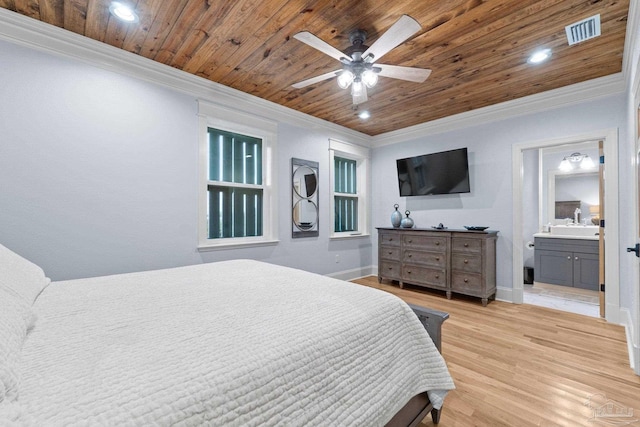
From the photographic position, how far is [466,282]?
3488 mm

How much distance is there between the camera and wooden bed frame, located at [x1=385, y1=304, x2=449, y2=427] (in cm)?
119

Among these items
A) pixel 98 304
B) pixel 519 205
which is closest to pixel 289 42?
pixel 98 304

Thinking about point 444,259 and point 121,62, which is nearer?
point 121,62

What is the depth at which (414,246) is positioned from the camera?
396cm

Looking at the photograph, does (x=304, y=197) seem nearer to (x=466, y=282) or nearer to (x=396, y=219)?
(x=396, y=219)

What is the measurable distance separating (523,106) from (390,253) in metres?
2.54

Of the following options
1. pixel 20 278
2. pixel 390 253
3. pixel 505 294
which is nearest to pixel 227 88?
pixel 20 278

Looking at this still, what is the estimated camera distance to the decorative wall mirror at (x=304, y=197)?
3832mm

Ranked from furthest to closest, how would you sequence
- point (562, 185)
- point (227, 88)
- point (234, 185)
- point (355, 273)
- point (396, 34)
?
point (562, 185) < point (355, 273) < point (234, 185) < point (227, 88) < point (396, 34)

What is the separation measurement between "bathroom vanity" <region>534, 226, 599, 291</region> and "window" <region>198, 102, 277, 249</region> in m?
4.21

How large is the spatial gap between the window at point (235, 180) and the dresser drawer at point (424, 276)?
2.00 metres

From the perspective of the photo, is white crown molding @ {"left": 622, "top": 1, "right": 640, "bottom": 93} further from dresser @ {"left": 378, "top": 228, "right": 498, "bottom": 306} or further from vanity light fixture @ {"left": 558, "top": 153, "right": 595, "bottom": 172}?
vanity light fixture @ {"left": 558, "top": 153, "right": 595, "bottom": 172}

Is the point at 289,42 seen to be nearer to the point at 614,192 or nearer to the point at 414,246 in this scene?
the point at 414,246

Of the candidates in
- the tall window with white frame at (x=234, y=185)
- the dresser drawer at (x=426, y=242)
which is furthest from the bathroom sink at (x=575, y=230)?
the tall window with white frame at (x=234, y=185)
